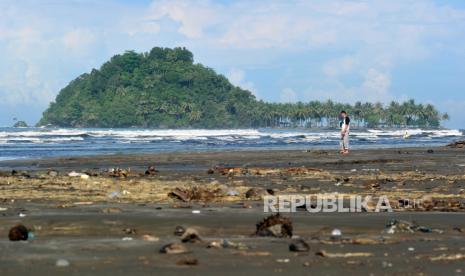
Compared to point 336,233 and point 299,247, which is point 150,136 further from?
point 299,247

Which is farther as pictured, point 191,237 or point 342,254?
point 191,237

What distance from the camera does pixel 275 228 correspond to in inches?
334

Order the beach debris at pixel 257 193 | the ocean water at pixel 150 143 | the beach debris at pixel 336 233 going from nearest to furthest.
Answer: the beach debris at pixel 336 233, the beach debris at pixel 257 193, the ocean water at pixel 150 143

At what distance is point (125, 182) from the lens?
17094 millimetres

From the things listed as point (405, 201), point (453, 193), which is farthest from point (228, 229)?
point (453, 193)

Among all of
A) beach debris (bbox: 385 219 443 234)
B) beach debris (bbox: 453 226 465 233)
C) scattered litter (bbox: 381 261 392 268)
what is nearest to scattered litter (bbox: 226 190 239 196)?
beach debris (bbox: 385 219 443 234)

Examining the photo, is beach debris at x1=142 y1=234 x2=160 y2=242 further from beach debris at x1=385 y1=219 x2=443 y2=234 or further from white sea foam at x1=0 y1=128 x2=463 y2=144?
white sea foam at x1=0 y1=128 x2=463 y2=144

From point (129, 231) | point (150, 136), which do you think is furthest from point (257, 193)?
point (150, 136)

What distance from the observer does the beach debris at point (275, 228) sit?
Answer: 8.50 m

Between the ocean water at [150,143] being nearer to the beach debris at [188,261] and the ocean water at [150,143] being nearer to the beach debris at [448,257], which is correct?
the beach debris at [188,261]

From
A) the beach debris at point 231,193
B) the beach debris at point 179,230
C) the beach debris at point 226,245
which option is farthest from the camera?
the beach debris at point 231,193

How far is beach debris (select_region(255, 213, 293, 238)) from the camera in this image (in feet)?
27.9

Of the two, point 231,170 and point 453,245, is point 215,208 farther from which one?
point 231,170

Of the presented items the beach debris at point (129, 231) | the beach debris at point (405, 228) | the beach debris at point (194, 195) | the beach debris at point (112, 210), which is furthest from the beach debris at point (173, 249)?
the beach debris at point (194, 195)
